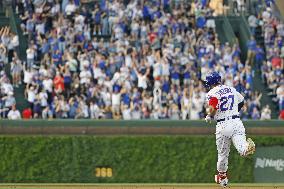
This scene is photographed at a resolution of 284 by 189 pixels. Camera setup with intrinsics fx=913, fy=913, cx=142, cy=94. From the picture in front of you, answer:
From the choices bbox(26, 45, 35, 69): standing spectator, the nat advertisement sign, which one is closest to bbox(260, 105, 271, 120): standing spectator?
the nat advertisement sign

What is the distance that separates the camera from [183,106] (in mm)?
34156

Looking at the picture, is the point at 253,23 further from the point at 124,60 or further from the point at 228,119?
the point at 228,119

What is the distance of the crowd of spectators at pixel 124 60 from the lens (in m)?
33.9

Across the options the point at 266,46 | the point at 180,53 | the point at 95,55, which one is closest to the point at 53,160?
the point at 95,55

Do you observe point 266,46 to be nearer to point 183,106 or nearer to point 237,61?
point 237,61

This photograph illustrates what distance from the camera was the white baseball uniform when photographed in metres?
20.2

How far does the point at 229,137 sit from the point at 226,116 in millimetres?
489

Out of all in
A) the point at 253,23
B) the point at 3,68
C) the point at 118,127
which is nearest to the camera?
the point at 118,127

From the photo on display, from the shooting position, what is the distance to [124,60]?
118 ft

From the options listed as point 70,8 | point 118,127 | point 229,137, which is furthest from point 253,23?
point 229,137

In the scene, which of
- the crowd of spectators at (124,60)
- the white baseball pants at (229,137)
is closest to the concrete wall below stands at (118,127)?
the crowd of spectators at (124,60)

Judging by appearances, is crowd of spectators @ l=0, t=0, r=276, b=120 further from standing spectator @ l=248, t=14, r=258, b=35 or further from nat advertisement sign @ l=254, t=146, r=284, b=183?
nat advertisement sign @ l=254, t=146, r=284, b=183

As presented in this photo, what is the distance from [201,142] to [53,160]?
502 centimetres

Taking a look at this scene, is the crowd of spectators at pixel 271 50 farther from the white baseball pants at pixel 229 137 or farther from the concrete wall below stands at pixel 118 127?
the white baseball pants at pixel 229 137
